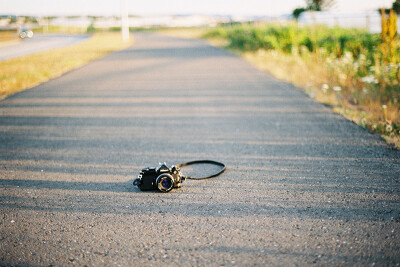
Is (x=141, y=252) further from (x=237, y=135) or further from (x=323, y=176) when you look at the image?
(x=237, y=135)

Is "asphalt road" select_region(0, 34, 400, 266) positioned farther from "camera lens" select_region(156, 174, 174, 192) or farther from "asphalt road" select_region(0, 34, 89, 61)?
"asphalt road" select_region(0, 34, 89, 61)

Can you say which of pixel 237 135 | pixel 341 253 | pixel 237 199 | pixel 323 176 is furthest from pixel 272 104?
pixel 341 253

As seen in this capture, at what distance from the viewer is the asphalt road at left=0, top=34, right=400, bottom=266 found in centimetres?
237

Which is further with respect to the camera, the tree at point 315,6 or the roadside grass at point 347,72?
the tree at point 315,6

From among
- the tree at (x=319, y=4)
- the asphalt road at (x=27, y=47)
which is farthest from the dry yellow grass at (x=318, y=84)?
the tree at (x=319, y=4)

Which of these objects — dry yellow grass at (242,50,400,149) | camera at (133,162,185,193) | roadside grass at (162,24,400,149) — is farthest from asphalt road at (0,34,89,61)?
camera at (133,162,185,193)

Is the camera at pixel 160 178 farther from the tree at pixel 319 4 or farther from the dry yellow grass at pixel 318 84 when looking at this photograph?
the tree at pixel 319 4

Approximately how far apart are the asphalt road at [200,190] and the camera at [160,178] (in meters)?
0.09

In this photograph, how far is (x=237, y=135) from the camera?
5.04m

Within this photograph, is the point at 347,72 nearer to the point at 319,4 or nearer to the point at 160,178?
the point at 160,178

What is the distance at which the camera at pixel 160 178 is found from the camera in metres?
3.21

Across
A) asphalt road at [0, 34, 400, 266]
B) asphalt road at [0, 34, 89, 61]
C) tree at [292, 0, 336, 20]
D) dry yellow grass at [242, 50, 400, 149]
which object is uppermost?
tree at [292, 0, 336, 20]

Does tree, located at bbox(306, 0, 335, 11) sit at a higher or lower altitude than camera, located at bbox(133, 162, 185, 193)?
higher

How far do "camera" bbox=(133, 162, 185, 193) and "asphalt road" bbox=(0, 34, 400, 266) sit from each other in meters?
0.09
